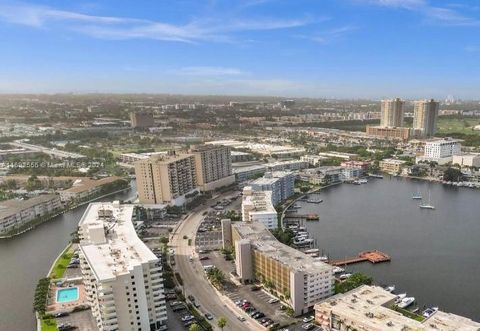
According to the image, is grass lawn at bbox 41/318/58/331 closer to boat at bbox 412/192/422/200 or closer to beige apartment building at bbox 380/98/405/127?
boat at bbox 412/192/422/200

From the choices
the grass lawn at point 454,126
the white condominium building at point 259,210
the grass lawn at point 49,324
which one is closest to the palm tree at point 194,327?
the grass lawn at point 49,324

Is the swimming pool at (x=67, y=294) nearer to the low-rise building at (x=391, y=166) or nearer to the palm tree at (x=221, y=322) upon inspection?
the palm tree at (x=221, y=322)

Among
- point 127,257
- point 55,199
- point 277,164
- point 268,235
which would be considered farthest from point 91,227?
point 277,164

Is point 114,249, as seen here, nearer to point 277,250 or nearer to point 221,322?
point 221,322

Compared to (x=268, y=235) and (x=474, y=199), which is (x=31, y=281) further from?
(x=474, y=199)

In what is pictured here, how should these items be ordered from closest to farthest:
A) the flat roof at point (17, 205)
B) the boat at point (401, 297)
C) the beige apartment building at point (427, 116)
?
the boat at point (401, 297) < the flat roof at point (17, 205) < the beige apartment building at point (427, 116)

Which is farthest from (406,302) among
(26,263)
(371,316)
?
(26,263)

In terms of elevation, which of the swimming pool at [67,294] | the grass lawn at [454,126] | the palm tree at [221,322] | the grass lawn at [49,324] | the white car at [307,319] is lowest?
the grass lawn at [454,126]
